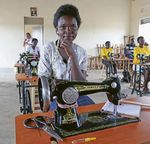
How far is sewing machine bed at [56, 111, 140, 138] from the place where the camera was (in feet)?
3.30

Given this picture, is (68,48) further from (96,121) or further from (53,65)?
(96,121)

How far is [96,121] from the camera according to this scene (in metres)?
1.13

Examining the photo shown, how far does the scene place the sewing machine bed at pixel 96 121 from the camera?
1.01 metres

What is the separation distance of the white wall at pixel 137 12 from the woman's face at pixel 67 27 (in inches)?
306

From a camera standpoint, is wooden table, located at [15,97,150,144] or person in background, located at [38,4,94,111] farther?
person in background, located at [38,4,94,111]

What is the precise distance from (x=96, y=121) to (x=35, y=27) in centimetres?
847

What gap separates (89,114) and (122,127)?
8.4 inches

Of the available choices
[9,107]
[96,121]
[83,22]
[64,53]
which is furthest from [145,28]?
[96,121]

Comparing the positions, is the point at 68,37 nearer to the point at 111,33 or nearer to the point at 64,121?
the point at 64,121

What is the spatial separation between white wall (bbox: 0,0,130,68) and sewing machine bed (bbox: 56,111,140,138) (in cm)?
826

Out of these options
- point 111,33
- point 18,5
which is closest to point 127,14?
point 111,33

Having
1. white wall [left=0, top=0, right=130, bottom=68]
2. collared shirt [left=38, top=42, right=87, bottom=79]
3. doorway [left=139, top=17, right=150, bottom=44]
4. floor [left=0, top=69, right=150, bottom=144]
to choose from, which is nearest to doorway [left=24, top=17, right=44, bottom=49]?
white wall [left=0, top=0, right=130, bottom=68]

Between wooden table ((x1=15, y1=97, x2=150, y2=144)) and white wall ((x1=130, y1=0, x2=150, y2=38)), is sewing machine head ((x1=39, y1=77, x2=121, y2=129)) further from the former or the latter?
white wall ((x1=130, y1=0, x2=150, y2=38))

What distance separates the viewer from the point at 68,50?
1.55m
